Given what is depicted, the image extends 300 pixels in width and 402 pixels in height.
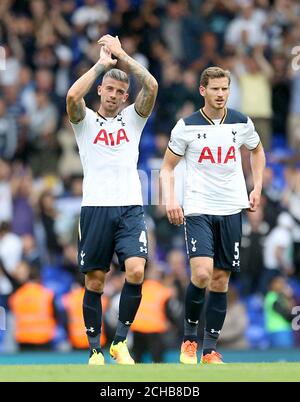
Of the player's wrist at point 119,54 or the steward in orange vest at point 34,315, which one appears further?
the steward in orange vest at point 34,315

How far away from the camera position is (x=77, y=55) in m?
24.6

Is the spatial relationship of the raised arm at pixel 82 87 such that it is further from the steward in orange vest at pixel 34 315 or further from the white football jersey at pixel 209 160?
the steward in orange vest at pixel 34 315

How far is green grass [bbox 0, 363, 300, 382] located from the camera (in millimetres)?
11195

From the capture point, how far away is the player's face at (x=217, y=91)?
13109 mm

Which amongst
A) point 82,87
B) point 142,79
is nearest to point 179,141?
point 142,79

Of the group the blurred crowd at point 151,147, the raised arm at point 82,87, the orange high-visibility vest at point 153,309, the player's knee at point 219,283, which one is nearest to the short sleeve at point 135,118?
the raised arm at point 82,87

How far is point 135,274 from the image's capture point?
1284 centimetres

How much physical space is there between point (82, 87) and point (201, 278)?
2.16 metres

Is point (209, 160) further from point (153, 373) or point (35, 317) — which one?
point (35, 317)

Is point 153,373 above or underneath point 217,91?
underneath

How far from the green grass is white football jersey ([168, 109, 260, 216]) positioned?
1636 mm

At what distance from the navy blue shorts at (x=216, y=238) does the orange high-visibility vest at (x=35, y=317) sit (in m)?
6.98

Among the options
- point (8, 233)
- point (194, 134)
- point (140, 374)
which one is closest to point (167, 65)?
point (8, 233)

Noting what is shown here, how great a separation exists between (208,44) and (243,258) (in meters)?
5.37
